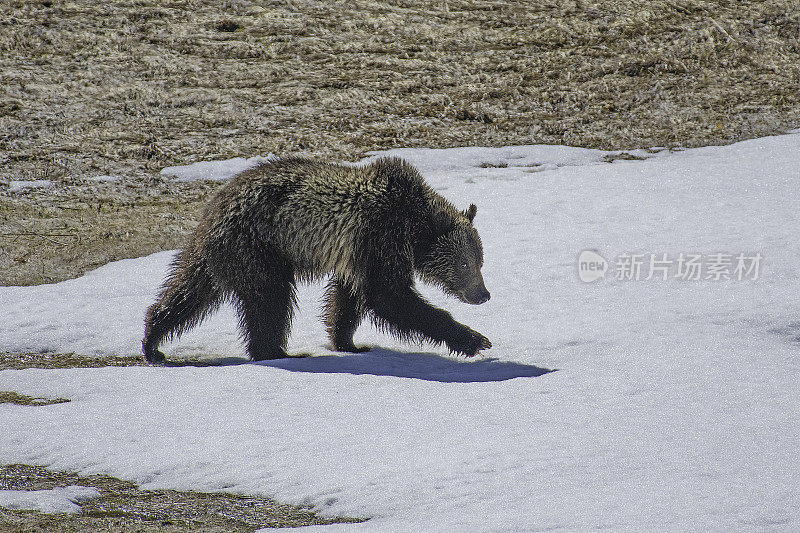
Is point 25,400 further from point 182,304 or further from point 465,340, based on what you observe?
point 465,340

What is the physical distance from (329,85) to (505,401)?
41.6 feet

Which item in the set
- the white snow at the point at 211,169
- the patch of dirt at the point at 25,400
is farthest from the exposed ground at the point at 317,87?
the patch of dirt at the point at 25,400

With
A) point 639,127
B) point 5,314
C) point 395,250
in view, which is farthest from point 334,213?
point 639,127

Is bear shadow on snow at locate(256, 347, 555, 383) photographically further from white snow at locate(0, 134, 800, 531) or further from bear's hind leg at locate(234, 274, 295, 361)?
bear's hind leg at locate(234, 274, 295, 361)

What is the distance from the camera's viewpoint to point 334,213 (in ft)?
23.2

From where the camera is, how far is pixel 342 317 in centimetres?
771

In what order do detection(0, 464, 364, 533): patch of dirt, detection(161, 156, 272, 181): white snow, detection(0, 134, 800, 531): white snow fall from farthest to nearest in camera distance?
detection(161, 156, 272, 181): white snow
detection(0, 134, 800, 531): white snow
detection(0, 464, 364, 533): patch of dirt

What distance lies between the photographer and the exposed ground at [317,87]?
1361cm

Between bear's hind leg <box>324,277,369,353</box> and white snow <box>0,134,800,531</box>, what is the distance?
0.24 meters

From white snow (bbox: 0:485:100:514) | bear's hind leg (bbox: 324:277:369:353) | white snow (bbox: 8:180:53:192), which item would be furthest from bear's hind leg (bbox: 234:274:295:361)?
white snow (bbox: 8:180:53:192)

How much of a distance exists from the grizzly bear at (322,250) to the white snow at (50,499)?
9.00 feet

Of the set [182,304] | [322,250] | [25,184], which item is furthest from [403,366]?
[25,184]

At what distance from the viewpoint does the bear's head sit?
735cm
